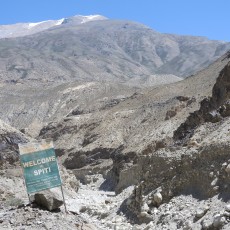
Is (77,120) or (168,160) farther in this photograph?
(77,120)

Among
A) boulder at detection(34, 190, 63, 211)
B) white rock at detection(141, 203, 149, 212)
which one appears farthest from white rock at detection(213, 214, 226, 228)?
white rock at detection(141, 203, 149, 212)

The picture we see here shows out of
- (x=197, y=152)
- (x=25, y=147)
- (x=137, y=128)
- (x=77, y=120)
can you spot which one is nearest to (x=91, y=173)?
(x=137, y=128)

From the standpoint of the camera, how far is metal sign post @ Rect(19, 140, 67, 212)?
12.2 m

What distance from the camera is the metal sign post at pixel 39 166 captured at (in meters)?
12.2

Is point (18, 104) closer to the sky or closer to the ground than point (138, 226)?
closer to the sky

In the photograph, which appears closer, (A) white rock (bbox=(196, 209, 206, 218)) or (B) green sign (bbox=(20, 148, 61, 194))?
(B) green sign (bbox=(20, 148, 61, 194))

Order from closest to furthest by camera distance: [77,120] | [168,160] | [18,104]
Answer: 1. [168,160]
2. [77,120]
3. [18,104]

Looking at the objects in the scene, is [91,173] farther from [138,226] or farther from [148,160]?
[138,226]

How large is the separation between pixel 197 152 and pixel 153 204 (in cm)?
198

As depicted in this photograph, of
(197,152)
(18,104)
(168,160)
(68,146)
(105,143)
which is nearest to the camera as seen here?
(197,152)

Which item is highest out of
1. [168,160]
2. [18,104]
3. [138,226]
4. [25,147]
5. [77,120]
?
[18,104]

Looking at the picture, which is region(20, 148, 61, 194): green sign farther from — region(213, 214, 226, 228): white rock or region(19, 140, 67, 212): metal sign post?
region(213, 214, 226, 228): white rock

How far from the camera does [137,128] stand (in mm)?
54156

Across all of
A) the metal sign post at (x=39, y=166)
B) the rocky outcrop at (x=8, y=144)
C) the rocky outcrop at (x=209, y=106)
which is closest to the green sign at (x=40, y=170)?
the metal sign post at (x=39, y=166)
